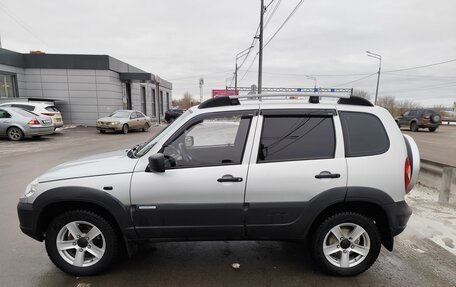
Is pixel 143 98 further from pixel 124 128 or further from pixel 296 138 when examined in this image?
pixel 296 138

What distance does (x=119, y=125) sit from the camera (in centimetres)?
1950

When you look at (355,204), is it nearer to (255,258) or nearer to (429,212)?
(255,258)

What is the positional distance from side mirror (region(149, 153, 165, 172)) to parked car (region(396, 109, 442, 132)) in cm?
2431

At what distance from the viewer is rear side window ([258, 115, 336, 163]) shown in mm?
3047

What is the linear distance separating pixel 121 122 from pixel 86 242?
17.5 m

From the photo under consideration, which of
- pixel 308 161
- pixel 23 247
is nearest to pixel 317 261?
pixel 308 161

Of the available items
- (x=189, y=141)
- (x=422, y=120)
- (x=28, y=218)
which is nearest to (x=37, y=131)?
(x=28, y=218)

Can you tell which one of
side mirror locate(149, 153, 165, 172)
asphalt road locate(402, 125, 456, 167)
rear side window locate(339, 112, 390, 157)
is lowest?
asphalt road locate(402, 125, 456, 167)

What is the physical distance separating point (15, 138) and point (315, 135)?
15.8 m

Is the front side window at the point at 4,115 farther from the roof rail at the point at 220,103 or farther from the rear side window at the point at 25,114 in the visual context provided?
the roof rail at the point at 220,103

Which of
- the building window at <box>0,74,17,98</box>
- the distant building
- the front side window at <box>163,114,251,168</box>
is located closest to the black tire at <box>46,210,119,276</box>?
the front side window at <box>163,114,251,168</box>

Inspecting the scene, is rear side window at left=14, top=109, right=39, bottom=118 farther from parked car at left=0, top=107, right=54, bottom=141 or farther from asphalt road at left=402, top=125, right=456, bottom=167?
asphalt road at left=402, top=125, right=456, bottom=167

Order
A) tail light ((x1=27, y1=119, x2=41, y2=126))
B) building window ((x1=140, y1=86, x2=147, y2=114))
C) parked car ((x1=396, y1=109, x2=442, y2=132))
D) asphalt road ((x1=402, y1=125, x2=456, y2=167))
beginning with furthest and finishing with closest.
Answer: building window ((x1=140, y1=86, x2=147, y2=114))
parked car ((x1=396, y1=109, x2=442, y2=132))
tail light ((x1=27, y1=119, x2=41, y2=126))
asphalt road ((x1=402, y1=125, x2=456, y2=167))

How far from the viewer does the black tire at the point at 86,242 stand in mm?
3045
